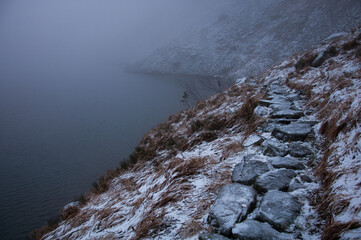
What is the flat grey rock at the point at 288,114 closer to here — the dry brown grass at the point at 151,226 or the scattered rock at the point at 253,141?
the scattered rock at the point at 253,141

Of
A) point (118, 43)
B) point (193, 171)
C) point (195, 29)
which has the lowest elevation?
point (193, 171)

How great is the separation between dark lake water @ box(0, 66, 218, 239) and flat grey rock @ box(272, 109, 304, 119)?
33.0ft

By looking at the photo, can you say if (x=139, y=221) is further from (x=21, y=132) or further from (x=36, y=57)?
(x=36, y=57)

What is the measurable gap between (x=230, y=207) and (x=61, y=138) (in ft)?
60.8

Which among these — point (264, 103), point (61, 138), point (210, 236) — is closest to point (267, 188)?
point (210, 236)

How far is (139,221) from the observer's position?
2758mm

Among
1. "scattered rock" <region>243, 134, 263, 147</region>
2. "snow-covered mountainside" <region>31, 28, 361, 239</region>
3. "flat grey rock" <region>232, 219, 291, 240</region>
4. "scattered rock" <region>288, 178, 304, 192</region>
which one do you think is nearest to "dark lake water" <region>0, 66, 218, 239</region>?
"snow-covered mountainside" <region>31, 28, 361, 239</region>

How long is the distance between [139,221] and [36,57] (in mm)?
98949

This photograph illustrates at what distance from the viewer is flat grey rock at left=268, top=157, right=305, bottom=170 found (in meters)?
2.57

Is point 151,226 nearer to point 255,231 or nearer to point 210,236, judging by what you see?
point 210,236

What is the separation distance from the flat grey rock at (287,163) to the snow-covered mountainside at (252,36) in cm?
2785

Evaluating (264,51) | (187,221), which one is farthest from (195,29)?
(187,221)

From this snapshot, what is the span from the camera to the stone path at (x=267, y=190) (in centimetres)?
183

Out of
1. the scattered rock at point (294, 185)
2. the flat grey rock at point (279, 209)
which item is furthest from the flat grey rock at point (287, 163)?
the flat grey rock at point (279, 209)
